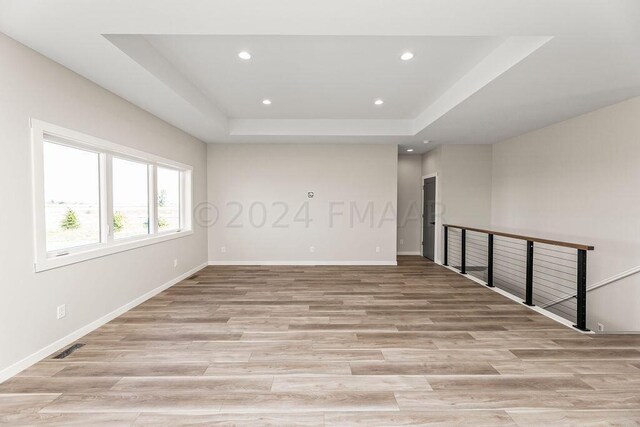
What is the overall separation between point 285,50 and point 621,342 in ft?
14.4

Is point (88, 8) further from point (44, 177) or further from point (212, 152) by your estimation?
point (212, 152)

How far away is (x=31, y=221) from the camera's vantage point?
96.2 inches

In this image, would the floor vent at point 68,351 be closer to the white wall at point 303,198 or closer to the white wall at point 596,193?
the white wall at point 303,198

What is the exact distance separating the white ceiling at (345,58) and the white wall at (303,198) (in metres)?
0.84

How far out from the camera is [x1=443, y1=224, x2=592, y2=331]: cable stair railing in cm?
393

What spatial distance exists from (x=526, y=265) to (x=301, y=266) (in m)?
4.06

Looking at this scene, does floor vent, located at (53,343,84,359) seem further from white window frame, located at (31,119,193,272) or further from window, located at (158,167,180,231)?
window, located at (158,167,180,231)

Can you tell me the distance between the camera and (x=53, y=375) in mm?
2238

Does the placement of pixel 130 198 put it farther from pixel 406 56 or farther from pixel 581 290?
pixel 581 290

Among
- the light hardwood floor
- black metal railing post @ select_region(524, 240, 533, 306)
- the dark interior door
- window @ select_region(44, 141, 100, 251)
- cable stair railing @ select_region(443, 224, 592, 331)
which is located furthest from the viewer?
the dark interior door

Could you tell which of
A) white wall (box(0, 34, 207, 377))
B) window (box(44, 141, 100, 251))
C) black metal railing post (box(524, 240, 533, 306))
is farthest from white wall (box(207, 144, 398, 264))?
window (box(44, 141, 100, 251))

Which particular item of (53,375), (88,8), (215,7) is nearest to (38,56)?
(88,8)

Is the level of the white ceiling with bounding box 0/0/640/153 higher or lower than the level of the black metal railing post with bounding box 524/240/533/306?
higher

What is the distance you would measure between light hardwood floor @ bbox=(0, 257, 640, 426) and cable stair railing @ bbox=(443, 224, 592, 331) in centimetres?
86
